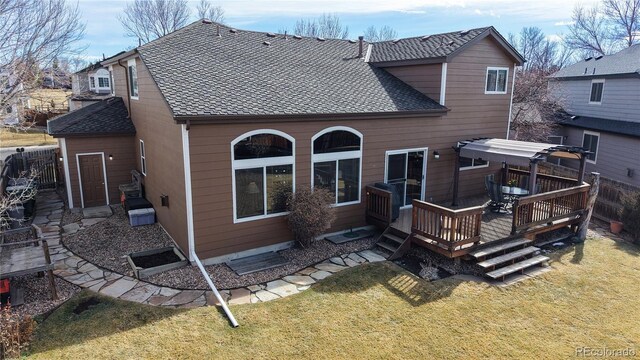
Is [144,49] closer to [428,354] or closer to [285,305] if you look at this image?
[285,305]

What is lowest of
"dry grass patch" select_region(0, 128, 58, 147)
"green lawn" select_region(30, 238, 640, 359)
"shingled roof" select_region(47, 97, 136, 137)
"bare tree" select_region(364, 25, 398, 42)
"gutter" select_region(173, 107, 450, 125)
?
"green lawn" select_region(30, 238, 640, 359)

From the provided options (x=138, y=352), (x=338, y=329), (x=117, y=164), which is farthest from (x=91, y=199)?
(x=338, y=329)

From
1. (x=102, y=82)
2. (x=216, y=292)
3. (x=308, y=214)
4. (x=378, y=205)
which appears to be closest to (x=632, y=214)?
(x=378, y=205)

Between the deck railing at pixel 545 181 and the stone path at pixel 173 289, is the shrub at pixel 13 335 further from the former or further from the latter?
the deck railing at pixel 545 181

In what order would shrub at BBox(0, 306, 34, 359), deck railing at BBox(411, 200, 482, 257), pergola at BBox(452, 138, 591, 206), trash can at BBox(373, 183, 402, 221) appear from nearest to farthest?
shrub at BBox(0, 306, 34, 359) → deck railing at BBox(411, 200, 482, 257) → pergola at BBox(452, 138, 591, 206) → trash can at BBox(373, 183, 402, 221)

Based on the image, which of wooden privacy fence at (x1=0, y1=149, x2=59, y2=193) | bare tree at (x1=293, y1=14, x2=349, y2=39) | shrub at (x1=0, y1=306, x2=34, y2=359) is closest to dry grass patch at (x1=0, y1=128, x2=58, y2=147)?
wooden privacy fence at (x1=0, y1=149, x2=59, y2=193)

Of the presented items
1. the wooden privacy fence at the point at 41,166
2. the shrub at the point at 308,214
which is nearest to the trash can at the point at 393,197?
the shrub at the point at 308,214

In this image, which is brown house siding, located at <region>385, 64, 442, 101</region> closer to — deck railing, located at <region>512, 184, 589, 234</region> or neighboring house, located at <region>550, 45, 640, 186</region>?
deck railing, located at <region>512, 184, 589, 234</region>
